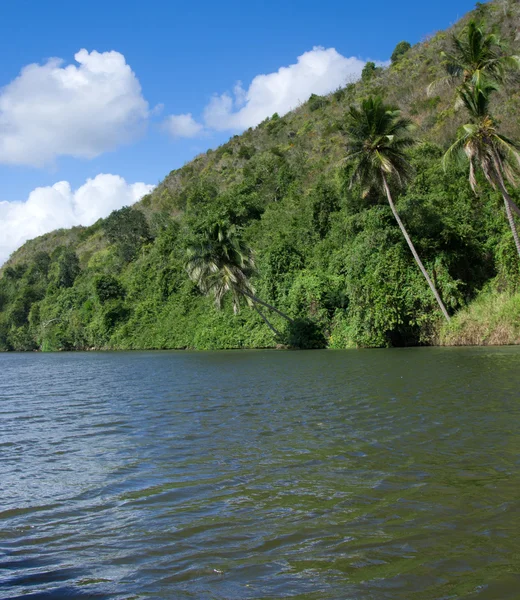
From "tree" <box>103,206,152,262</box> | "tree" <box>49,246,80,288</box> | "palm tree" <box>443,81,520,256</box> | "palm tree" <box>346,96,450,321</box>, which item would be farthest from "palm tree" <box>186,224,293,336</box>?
"tree" <box>49,246,80,288</box>

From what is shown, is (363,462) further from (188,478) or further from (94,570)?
(94,570)

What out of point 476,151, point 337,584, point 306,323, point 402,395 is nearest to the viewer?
point 337,584

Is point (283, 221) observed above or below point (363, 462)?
above

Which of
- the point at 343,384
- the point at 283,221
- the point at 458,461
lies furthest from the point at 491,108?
the point at 458,461

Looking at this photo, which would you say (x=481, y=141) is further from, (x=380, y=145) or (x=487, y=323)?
(x=487, y=323)

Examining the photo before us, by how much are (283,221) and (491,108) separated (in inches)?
812

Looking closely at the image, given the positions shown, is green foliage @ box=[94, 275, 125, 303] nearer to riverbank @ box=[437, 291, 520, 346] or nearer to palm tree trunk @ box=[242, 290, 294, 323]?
palm tree trunk @ box=[242, 290, 294, 323]

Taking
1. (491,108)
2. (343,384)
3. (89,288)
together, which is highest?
(491,108)

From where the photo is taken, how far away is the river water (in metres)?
4.00

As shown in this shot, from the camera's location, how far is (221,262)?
3769 centimetres

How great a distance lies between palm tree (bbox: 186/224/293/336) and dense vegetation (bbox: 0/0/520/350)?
178 millimetres

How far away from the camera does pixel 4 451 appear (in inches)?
349

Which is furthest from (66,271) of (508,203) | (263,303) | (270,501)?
(270,501)

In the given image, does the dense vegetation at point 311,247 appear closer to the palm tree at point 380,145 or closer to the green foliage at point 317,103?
the green foliage at point 317,103
